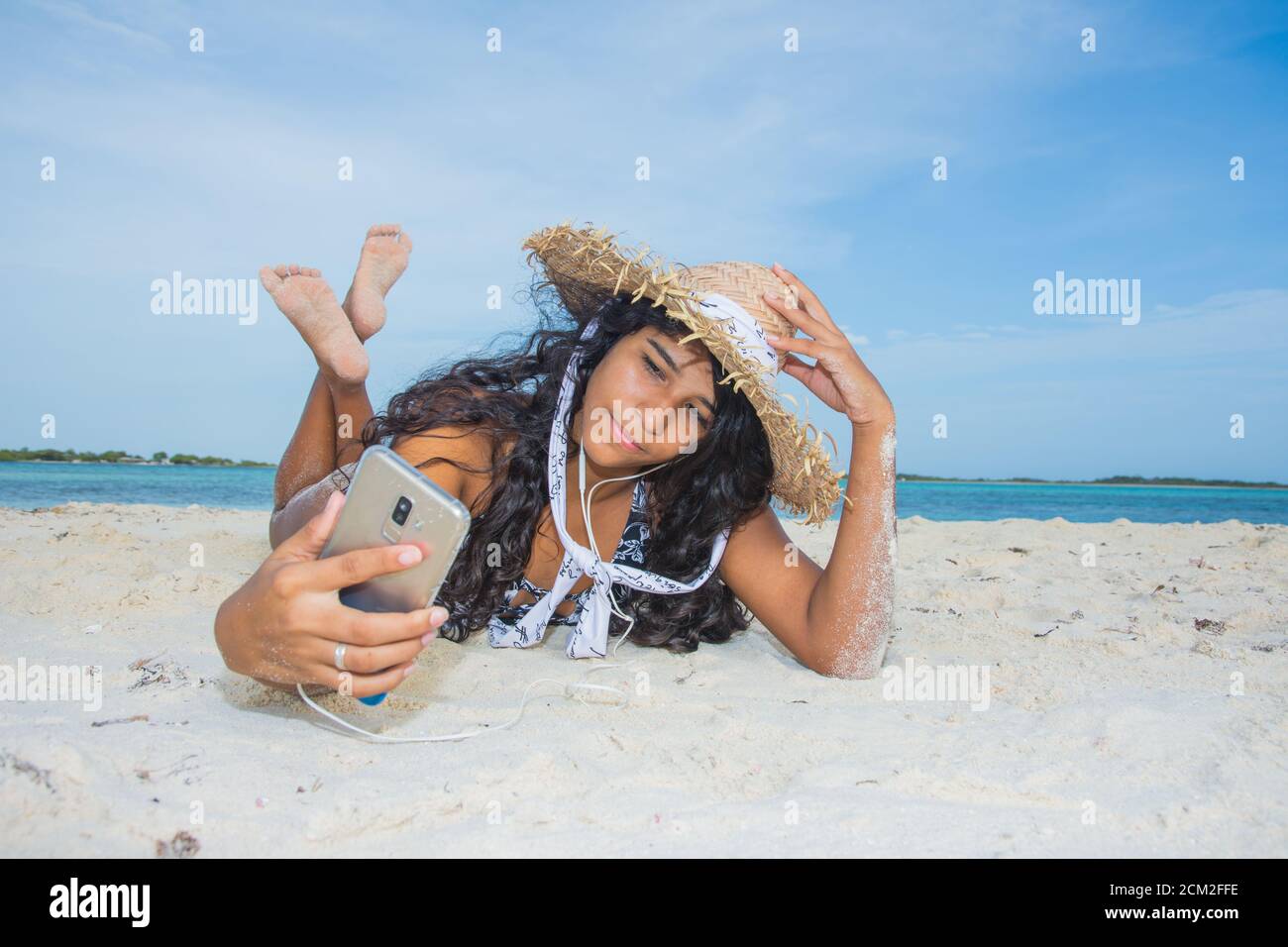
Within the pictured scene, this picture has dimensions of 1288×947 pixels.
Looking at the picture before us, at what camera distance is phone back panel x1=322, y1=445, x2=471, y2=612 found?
1.74 m

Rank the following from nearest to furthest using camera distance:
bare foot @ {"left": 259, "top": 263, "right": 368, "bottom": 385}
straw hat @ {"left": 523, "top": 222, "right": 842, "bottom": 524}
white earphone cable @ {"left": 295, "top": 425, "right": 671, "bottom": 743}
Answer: white earphone cable @ {"left": 295, "top": 425, "right": 671, "bottom": 743}
straw hat @ {"left": 523, "top": 222, "right": 842, "bottom": 524}
bare foot @ {"left": 259, "top": 263, "right": 368, "bottom": 385}

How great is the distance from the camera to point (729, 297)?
286 centimetres

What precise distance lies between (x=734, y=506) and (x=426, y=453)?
4.08ft

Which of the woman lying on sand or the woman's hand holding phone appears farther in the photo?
the woman lying on sand

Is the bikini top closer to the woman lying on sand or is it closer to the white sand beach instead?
the woman lying on sand

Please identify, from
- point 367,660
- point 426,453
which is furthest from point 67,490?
point 367,660

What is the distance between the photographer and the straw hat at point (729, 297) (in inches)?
109

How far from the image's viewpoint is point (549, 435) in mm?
3219

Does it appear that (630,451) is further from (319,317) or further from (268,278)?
(268,278)

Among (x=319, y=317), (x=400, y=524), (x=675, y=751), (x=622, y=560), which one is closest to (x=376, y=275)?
(x=319, y=317)

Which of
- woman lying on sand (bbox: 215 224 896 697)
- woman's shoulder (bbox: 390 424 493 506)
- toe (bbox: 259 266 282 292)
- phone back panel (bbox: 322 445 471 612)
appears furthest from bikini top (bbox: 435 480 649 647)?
phone back panel (bbox: 322 445 471 612)

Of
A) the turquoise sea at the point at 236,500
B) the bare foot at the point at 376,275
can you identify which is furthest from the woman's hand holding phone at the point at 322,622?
the turquoise sea at the point at 236,500

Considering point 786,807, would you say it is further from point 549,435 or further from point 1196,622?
point 1196,622

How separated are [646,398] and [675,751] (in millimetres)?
1241
